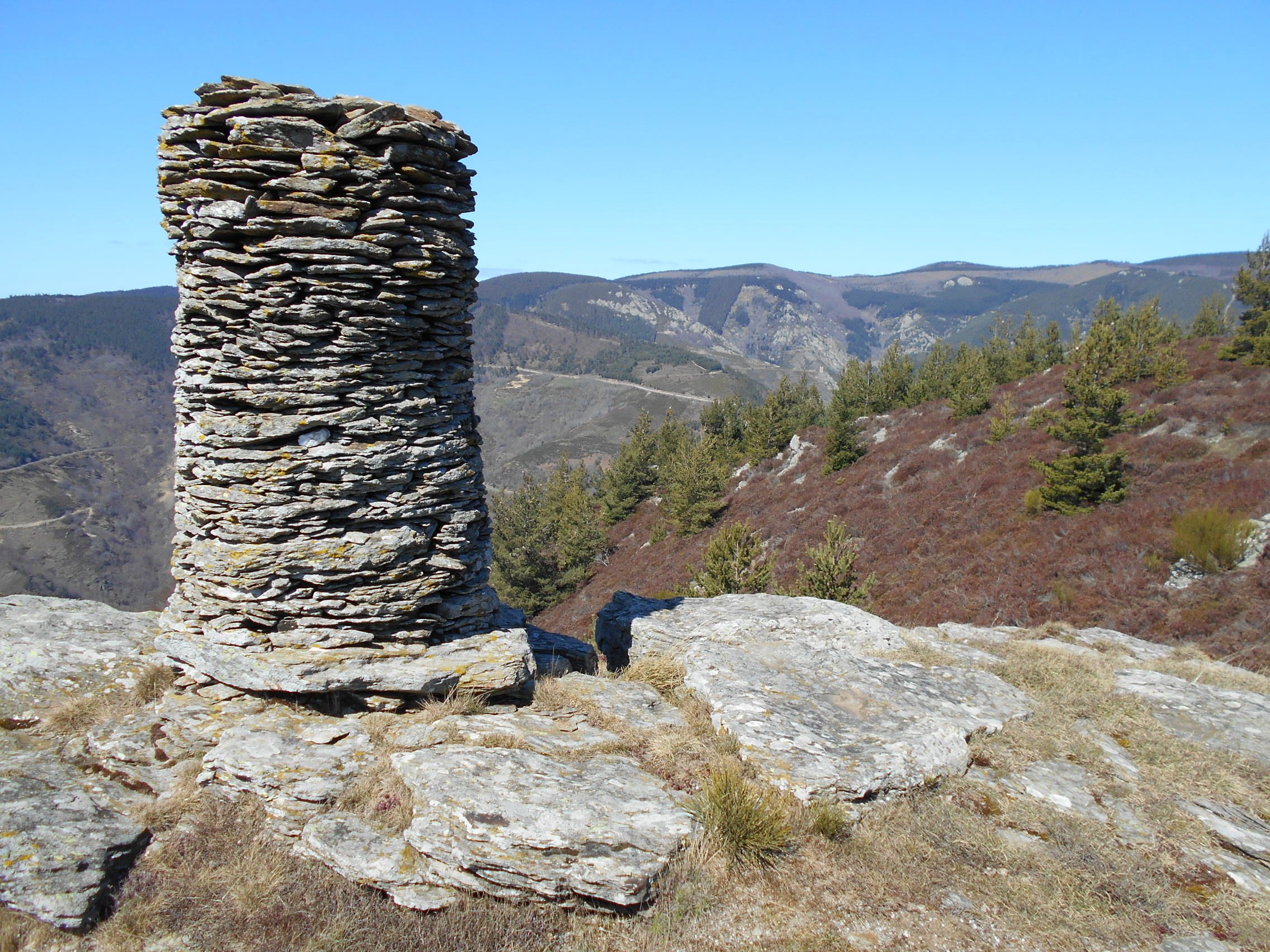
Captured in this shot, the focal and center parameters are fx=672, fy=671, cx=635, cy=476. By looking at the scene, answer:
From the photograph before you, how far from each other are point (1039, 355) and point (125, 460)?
21051cm

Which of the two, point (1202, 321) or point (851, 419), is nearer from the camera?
point (851, 419)

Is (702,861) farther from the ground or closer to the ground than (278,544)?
closer to the ground

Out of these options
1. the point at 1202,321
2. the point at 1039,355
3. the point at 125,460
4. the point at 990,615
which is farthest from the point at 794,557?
the point at 125,460

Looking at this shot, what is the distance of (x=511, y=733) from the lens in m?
7.23

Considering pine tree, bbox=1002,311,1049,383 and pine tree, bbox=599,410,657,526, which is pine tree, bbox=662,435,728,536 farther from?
pine tree, bbox=1002,311,1049,383

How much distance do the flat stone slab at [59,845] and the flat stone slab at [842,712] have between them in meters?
5.71

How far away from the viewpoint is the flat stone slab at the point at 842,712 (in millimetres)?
7020

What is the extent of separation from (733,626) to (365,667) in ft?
20.4

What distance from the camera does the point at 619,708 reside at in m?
8.41

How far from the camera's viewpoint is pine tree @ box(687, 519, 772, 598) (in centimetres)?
2073

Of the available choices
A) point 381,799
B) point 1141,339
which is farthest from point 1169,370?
point 381,799

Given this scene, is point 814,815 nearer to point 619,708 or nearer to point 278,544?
point 619,708

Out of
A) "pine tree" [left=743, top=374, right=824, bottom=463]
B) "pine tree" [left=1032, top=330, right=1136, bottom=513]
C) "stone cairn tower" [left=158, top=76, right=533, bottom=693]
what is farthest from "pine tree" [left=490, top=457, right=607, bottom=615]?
"stone cairn tower" [left=158, top=76, right=533, bottom=693]

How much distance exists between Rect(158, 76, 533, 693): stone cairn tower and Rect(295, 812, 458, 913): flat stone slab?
1.71 meters
